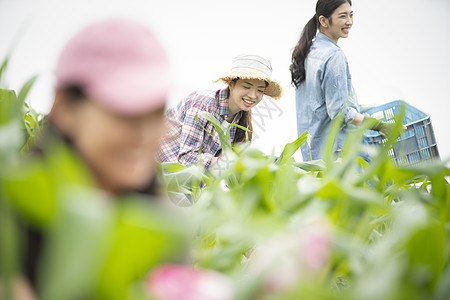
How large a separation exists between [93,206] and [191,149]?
1203 millimetres

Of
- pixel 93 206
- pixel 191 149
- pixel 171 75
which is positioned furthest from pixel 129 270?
pixel 191 149

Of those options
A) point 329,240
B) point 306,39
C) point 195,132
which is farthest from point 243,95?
point 329,240

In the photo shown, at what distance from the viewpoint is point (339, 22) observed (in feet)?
5.01

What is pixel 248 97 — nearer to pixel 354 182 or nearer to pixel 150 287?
pixel 354 182

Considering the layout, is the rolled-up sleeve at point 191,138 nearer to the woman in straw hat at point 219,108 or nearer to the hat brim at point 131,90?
the woman in straw hat at point 219,108

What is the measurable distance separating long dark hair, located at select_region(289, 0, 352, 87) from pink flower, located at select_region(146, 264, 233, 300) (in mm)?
1526

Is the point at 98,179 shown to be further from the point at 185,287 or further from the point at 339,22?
the point at 339,22

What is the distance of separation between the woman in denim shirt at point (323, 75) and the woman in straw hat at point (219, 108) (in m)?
0.15

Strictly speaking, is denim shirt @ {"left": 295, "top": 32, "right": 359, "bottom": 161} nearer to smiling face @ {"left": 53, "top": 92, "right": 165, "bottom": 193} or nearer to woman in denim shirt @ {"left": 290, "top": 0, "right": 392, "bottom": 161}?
woman in denim shirt @ {"left": 290, "top": 0, "right": 392, "bottom": 161}

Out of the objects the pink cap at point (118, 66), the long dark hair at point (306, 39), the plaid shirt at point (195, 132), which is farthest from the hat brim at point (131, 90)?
the long dark hair at point (306, 39)

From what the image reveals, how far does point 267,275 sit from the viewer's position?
141mm

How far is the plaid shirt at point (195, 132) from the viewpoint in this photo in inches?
51.1

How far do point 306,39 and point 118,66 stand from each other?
1607 millimetres

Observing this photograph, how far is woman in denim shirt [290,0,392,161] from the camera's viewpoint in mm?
1380
